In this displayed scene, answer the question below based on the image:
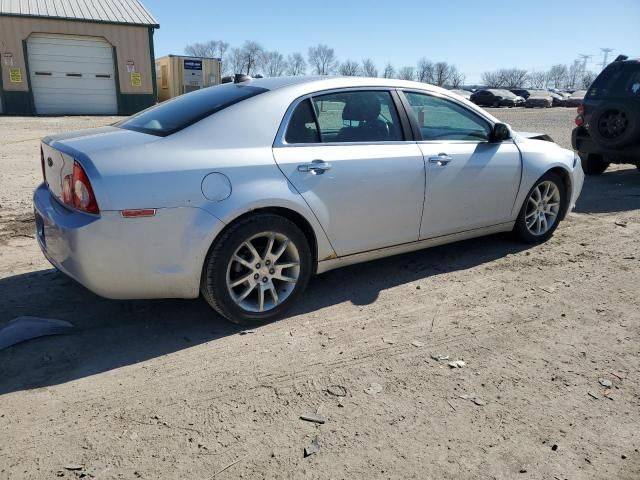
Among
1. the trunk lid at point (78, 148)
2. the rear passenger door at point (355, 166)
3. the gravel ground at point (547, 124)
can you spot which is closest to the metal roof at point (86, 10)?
the gravel ground at point (547, 124)

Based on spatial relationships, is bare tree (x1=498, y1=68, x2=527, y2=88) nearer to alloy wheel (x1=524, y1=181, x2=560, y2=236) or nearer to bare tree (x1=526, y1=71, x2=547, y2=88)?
bare tree (x1=526, y1=71, x2=547, y2=88)

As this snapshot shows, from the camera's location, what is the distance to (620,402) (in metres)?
2.74

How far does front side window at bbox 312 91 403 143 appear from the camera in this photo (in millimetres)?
3723

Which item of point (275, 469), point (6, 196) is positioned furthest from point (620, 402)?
point (6, 196)

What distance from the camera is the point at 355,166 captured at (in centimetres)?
368

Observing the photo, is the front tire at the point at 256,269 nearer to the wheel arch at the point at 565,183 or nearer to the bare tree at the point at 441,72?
the wheel arch at the point at 565,183

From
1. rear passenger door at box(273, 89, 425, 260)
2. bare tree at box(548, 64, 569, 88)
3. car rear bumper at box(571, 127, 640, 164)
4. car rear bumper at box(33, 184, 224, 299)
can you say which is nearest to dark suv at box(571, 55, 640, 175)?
car rear bumper at box(571, 127, 640, 164)

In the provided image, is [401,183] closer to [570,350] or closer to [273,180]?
[273,180]

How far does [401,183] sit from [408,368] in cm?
147

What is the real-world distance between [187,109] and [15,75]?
2332cm

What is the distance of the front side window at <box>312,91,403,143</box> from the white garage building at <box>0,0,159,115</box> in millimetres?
23304

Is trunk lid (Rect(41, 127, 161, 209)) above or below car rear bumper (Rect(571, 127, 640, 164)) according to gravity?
above

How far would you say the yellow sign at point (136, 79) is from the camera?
24.6m

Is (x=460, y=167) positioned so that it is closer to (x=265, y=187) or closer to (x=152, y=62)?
(x=265, y=187)
